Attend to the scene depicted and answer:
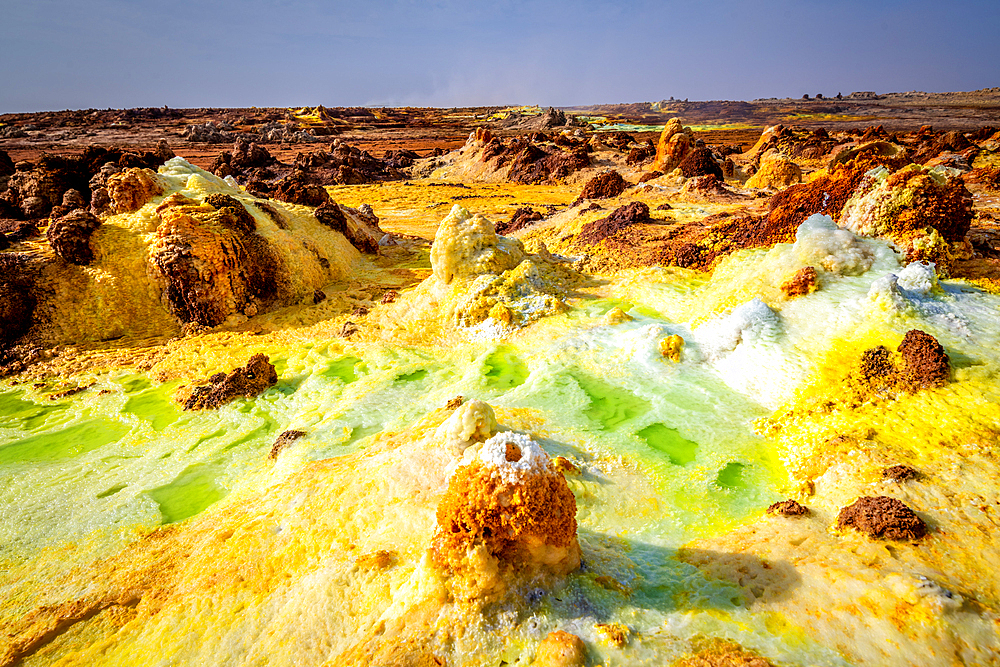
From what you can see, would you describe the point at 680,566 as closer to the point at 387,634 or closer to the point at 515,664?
the point at 515,664

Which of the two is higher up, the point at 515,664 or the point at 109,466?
the point at 515,664

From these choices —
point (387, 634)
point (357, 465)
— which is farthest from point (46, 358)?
point (387, 634)

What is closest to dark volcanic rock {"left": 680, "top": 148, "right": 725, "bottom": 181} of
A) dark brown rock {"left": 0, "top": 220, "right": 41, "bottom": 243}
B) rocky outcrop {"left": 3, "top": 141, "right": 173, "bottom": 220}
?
rocky outcrop {"left": 3, "top": 141, "right": 173, "bottom": 220}

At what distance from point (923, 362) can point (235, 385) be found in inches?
319

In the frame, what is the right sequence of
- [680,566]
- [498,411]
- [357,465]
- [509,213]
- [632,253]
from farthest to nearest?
[509,213]
[632,253]
[498,411]
[357,465]
[680,566]

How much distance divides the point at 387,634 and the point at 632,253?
28.6ft

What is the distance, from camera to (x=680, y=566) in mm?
3445

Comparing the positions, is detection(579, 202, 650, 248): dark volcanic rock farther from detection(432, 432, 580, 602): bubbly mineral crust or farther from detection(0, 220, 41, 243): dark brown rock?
detection(0, 220, 41, 243): dark brown rock

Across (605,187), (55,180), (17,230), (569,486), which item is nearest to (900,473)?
(569,486)

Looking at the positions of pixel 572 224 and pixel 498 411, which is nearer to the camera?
pixel 498 411

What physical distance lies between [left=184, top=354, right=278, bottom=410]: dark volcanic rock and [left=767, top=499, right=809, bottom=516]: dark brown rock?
6.27 meters

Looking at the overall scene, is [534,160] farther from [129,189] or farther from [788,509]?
[788,509]

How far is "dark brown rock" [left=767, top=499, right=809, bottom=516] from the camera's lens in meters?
3.91

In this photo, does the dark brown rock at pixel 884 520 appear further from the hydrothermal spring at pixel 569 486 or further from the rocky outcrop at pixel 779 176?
the rocky outcrop at pixel 779 176
